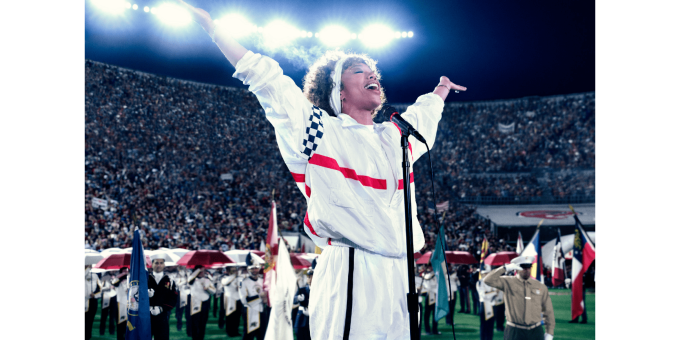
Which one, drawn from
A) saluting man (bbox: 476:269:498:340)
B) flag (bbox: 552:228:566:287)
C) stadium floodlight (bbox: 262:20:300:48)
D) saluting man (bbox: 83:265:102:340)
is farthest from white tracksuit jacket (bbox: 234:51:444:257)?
stadium floodlight (bbox: 262:20:300:48)

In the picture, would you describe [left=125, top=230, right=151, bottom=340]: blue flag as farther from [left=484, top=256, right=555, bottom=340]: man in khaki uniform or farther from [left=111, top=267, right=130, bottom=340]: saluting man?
[left=484, top=256, right=555, bottom=340]: man in khaki uniform

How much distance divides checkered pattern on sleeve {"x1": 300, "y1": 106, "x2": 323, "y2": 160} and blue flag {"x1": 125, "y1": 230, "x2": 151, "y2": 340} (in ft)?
17.7

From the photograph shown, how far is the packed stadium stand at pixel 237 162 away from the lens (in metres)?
23.3

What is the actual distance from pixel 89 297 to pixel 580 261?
36.1 ft

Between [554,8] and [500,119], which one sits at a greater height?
[554,8]

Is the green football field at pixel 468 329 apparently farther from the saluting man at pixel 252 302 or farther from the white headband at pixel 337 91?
the white headband at pixel 337 91

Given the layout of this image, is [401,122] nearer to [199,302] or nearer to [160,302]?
[160,302]

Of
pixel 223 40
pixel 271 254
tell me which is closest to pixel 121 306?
pixel 271 254

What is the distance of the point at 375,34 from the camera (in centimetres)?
2088
